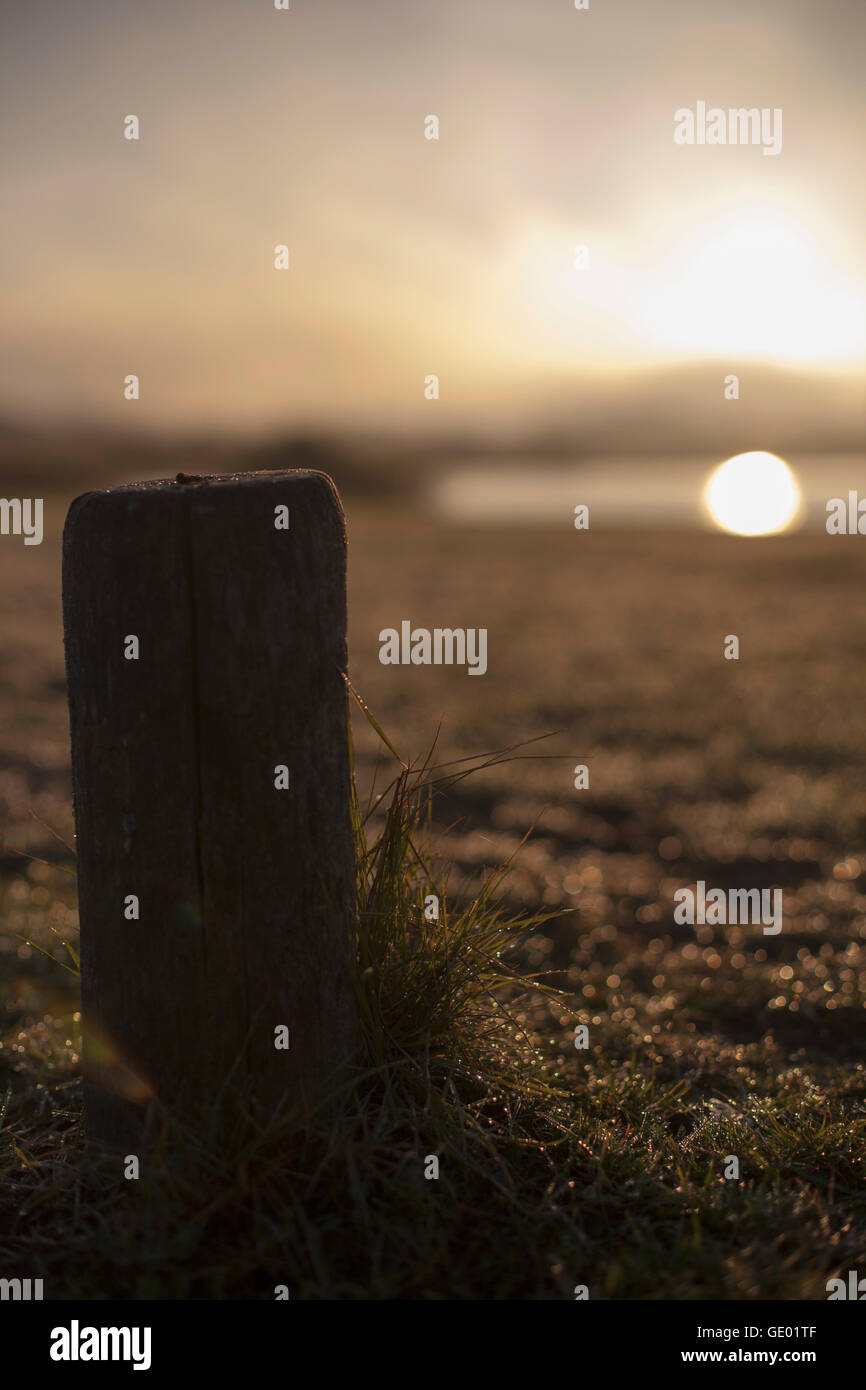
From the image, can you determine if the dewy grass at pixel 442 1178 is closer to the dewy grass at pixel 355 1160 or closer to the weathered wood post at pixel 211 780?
the dewy grass at pixel 355 1160

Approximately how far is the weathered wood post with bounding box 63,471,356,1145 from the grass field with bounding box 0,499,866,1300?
0.75 feet

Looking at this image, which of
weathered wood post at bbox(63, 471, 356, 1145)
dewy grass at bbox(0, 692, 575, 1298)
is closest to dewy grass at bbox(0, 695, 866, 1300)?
dewy grass at bbox(0, 692, 575, 1298)

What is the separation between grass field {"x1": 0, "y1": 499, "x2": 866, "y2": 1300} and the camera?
7.48 feet

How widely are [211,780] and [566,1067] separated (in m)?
1.72

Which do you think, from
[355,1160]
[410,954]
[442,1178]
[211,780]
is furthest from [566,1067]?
[211,780]

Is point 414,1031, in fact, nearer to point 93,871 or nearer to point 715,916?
point 93,871

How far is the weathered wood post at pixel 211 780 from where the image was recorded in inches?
96.0

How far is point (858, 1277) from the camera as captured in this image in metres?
2.36

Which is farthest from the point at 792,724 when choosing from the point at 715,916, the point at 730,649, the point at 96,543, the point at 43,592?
the point at 43,592

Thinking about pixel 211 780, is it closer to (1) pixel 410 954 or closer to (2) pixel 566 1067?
(1) pixel 410 954

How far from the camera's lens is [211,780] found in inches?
97.2

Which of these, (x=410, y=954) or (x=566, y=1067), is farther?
(x=566, y=1067)

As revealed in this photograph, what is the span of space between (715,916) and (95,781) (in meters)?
4.40

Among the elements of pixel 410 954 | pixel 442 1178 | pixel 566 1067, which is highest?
pixel 410 954
